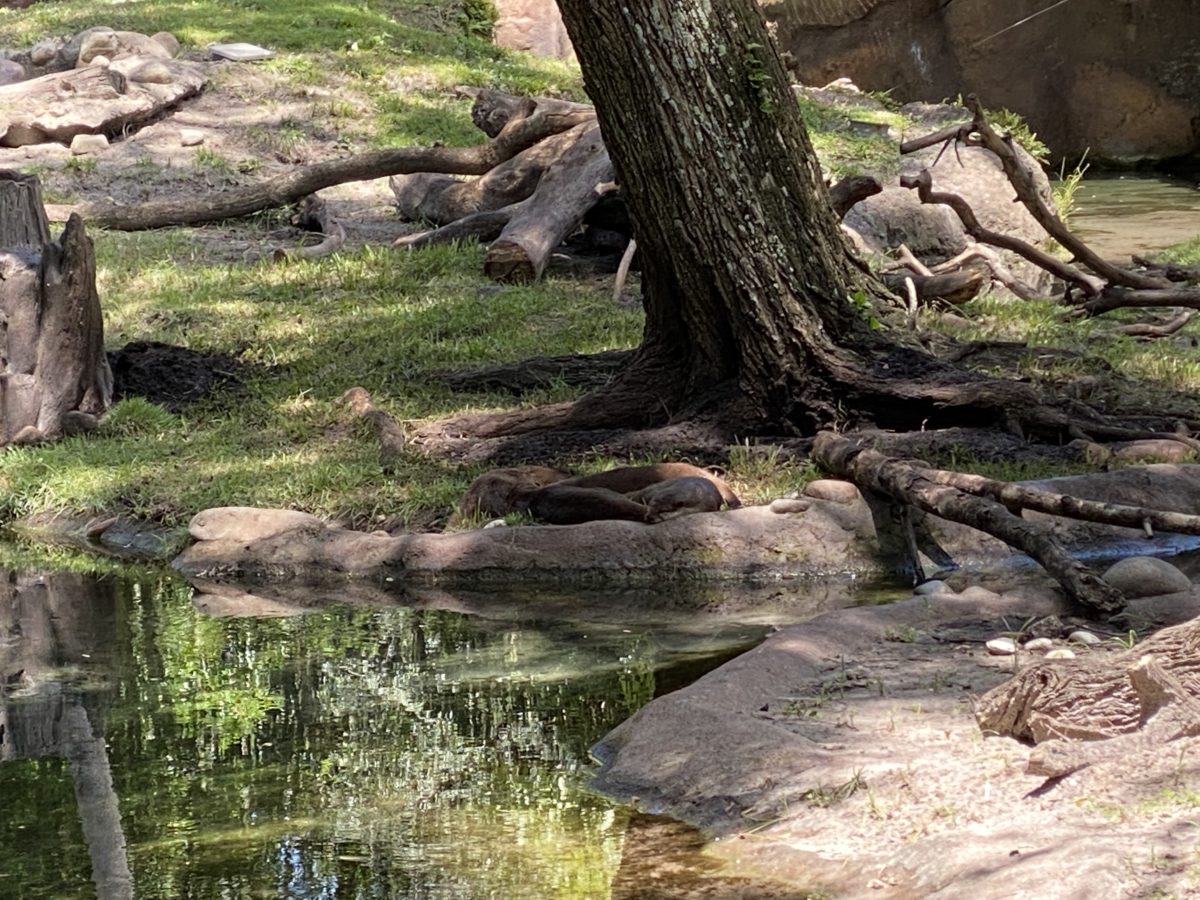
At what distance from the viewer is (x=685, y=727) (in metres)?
4.83

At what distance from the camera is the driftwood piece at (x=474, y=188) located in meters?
13.3

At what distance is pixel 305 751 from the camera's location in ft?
17.1

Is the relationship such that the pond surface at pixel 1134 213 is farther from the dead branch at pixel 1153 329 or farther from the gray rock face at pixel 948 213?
the dead branch at pixel 1153 329

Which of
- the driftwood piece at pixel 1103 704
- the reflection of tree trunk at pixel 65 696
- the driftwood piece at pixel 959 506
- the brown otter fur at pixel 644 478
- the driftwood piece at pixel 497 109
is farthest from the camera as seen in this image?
the driftwood piece at pixel 497 109

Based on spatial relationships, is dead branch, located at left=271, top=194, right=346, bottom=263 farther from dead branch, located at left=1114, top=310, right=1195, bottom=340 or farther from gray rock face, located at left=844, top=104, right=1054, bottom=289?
dead branch, located at left=1114, top=310, right=1195, bottom=340

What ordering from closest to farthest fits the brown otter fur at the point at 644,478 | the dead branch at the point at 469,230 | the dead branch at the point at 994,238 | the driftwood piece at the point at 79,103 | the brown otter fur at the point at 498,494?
1. the brown otter fur at the point at 644,478
2. the brown otter fur at the point at 498,494
3. the dead branch at the point at 994,238
4. the dead branch at the point at 469,230
5. the driftwood piece at the point at 79,103

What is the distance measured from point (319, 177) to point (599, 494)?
7406mm

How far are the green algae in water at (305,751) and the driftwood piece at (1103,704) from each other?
1.04m

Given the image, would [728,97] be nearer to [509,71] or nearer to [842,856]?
[842,856]

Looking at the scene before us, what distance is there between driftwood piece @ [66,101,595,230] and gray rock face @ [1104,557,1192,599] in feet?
26.9

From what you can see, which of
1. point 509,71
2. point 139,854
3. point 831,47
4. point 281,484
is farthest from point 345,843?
point 831,47

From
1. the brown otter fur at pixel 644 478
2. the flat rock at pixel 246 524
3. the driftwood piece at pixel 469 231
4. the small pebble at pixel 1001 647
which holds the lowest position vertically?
the flat rock at pixel 246 524

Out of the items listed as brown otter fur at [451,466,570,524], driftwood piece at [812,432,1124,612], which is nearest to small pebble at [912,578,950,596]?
driftwood piece at [812,432,1124,612]

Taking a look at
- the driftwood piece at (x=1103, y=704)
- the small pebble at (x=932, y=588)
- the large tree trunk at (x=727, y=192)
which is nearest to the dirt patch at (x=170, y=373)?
the large tree trunk at (x=727, y=192)
